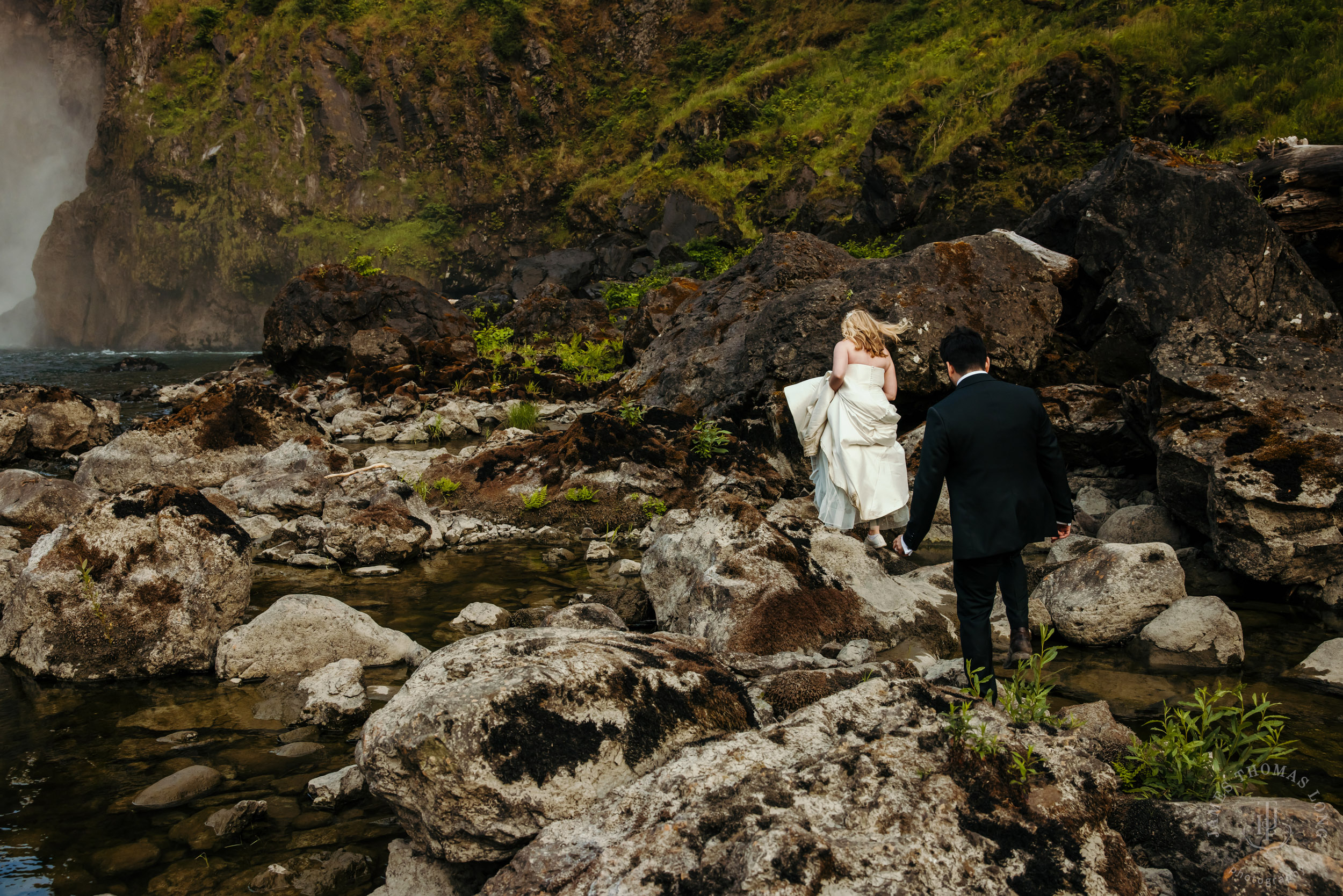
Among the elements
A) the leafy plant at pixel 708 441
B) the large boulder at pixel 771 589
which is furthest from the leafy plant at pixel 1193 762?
the leafy plant at pixel 708 441

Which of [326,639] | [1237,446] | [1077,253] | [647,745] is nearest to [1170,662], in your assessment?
[1237,446]

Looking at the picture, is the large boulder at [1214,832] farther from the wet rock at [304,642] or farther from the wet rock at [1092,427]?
the wet rock at [1092,427]

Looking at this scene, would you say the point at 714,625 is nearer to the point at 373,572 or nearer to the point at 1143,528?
the point at 373,572

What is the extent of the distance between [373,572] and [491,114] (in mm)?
64720

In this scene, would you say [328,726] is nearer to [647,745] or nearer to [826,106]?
[647,745]

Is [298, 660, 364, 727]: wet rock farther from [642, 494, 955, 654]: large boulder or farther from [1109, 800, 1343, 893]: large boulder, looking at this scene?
[1109, 800, 1343, 893]: large boulder

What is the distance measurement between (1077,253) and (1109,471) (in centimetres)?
324

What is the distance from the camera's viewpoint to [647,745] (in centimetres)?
320

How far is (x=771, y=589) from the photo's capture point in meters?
5.31

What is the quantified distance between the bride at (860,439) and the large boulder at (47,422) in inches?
588

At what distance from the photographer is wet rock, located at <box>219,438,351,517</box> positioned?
10.1 meters

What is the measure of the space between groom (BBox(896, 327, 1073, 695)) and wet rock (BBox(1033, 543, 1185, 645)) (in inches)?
58.4

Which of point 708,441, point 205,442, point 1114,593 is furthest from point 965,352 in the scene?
point 205,442

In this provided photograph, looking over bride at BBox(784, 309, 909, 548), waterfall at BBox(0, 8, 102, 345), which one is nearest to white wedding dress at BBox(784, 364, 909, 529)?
bride at BBox(784, 309, 909, 548)
